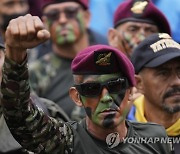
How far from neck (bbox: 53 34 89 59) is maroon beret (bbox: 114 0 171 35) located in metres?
0.63

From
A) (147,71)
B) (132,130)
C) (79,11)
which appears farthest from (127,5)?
(132,130)

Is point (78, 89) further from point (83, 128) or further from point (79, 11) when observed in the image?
point (79, 11)

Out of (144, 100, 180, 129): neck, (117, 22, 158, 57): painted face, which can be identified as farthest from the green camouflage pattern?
(117, 22, 158, 57): painted face

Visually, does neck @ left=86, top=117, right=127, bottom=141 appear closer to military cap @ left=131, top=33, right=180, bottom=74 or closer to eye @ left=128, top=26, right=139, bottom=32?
military cap @ left=131, top=33, right=180, bottom=74

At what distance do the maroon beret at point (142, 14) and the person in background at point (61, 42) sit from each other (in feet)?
1.96

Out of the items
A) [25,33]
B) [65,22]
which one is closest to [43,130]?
[25,33]

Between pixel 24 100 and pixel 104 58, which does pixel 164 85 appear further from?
pixel 24 100

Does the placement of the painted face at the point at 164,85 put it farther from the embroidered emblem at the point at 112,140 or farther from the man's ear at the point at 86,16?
the man's ear at the point at 86,16

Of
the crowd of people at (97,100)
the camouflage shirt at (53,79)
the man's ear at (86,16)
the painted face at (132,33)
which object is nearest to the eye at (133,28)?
the painted face at (132,33)

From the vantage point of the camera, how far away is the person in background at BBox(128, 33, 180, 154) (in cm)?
583

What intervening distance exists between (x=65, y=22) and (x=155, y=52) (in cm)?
246

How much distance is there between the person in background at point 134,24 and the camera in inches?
291

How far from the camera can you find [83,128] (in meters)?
5.02

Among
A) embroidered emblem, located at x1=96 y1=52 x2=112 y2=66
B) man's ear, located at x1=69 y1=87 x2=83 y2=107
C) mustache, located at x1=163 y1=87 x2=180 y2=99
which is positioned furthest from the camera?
mustache, located at x1=163 y1=87 x2=180 y2=99
